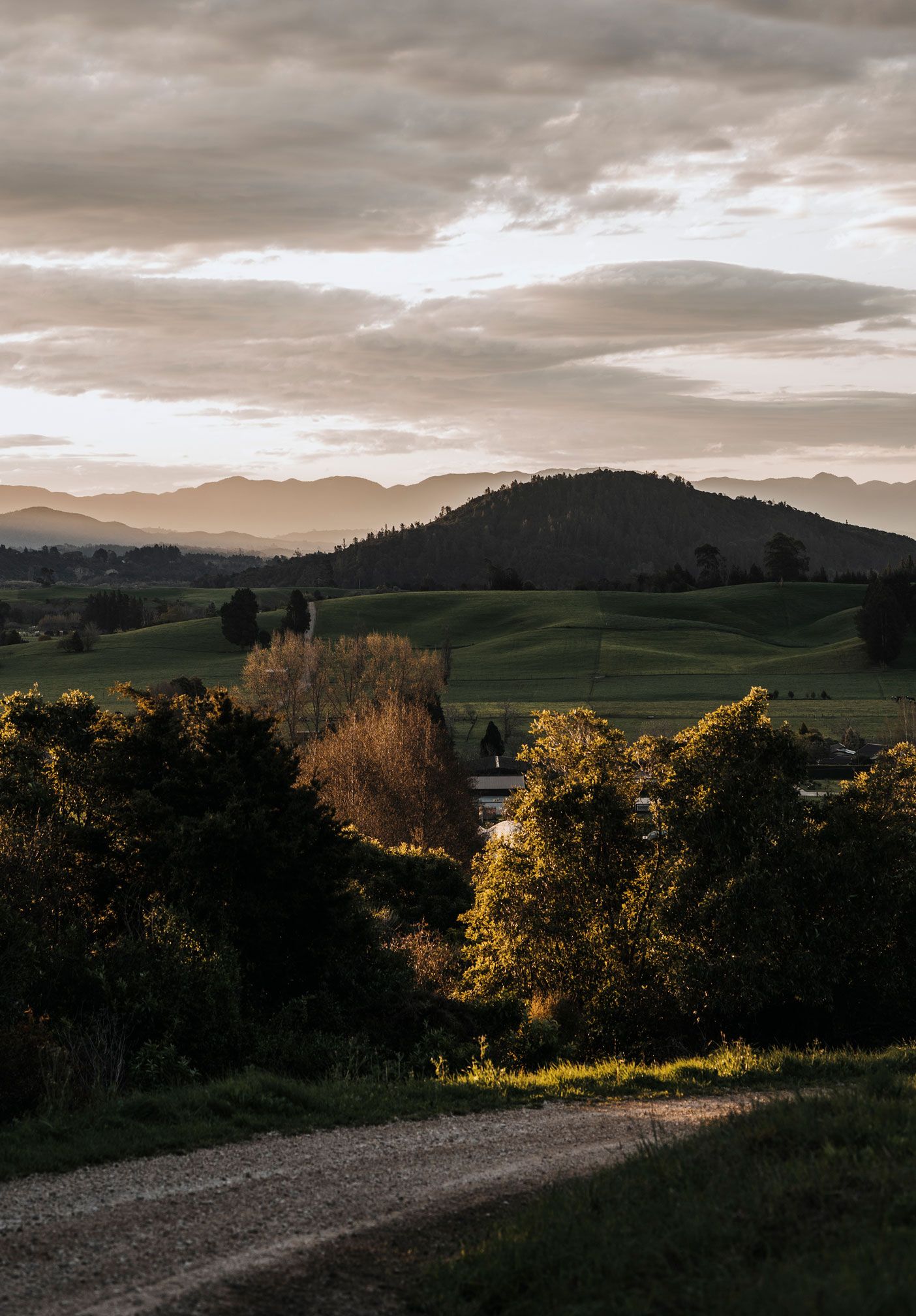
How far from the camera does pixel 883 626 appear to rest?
514ft

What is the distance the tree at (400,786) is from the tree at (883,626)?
358ft

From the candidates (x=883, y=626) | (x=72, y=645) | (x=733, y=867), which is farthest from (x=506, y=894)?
(x=72, y=645)

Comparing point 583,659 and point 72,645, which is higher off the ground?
point 583,659

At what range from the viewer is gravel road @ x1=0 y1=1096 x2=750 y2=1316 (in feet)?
29.0

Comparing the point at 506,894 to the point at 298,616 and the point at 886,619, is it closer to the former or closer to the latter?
the point at 298,616

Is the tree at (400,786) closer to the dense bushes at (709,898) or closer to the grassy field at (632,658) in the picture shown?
the dense bushes at (709,898)

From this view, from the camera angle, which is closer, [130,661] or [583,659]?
[130,661]

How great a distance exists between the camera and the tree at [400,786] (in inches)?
2213

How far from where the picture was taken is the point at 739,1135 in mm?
10703

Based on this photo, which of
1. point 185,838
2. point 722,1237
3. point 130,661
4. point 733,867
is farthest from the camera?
point 130,661

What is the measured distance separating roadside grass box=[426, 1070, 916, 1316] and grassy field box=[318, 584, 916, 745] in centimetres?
9535

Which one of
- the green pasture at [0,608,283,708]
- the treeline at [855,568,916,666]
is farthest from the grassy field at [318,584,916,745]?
the green pasture at [0,608,283,708]

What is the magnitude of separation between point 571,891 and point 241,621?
5531 inches

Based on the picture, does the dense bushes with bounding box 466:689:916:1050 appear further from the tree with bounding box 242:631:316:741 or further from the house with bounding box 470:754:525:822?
the tree with bounding box 242:631:316:741
